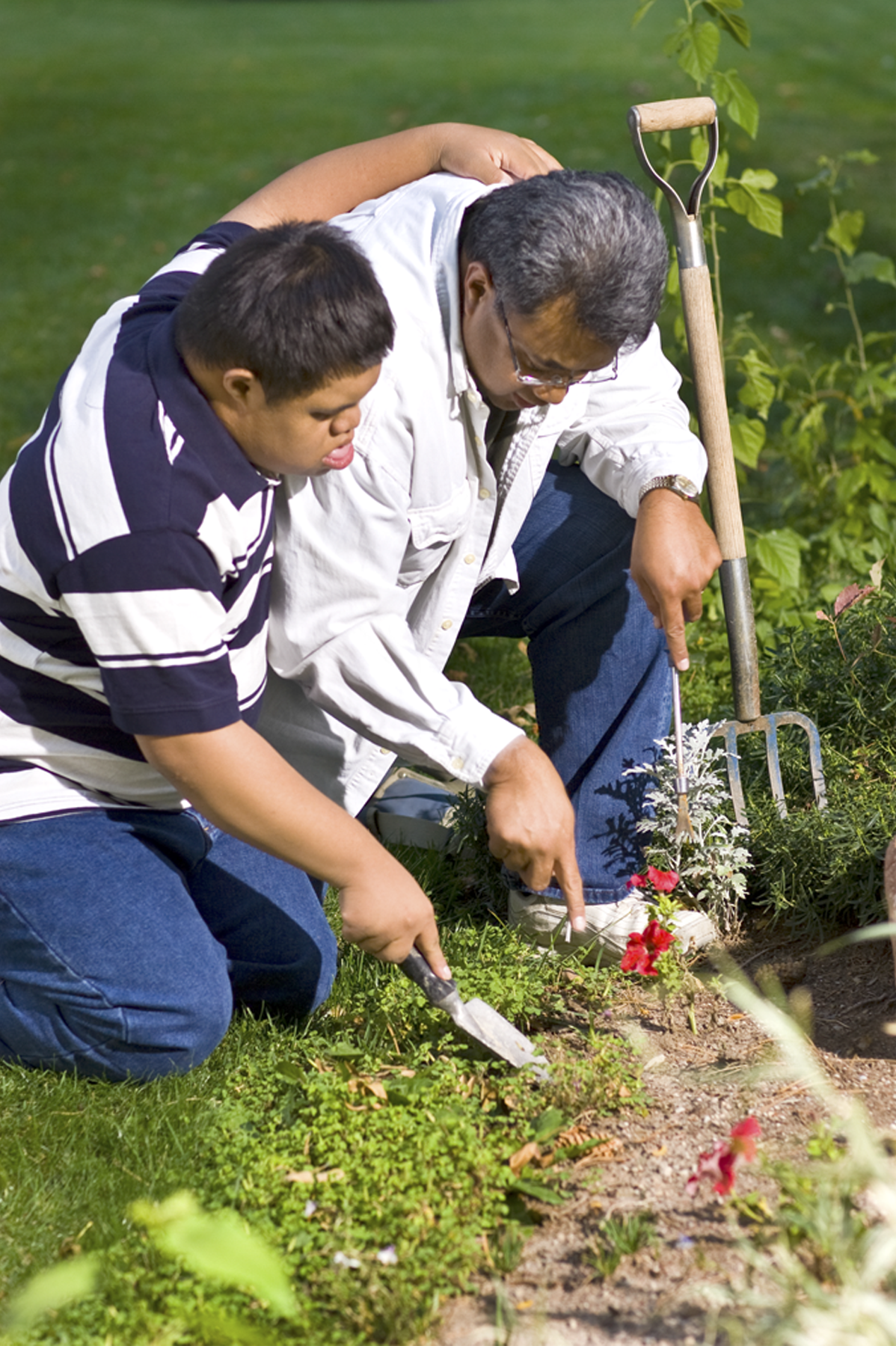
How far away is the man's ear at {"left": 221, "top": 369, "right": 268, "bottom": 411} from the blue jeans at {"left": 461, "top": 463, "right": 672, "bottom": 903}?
95cm

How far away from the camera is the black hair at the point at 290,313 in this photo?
168cm

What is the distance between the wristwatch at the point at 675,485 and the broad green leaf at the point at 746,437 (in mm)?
1034

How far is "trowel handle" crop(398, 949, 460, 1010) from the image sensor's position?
2053 millimetres

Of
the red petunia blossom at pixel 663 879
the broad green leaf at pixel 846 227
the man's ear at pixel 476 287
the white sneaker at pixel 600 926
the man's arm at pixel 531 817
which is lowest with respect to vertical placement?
the white sneaker at pixel 600 926

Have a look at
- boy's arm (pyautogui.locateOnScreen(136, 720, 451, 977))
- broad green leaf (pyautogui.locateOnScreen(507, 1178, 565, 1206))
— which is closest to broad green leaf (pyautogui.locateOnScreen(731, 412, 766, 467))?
boy's arm (pyautogui.locateOnScreen(136, 720, 451, 977))

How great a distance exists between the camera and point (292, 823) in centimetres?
186

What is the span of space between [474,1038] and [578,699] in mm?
781

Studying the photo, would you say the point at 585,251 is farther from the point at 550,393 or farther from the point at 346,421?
the point at 346,421

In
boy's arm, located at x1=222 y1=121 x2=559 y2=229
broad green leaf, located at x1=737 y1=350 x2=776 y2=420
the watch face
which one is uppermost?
boy's arm, located at x1=222 y1=121 x2=559 y2=229

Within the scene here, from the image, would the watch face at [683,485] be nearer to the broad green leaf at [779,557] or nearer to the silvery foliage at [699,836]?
the silvery foliage at [699,836]

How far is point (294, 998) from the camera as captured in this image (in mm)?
2365

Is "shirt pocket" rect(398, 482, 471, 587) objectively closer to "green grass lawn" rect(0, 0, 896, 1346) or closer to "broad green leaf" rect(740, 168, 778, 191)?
"green grass lawn" rect(0, 0, 896, 1346)

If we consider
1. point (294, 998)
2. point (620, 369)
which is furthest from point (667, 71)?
point (294, 998)

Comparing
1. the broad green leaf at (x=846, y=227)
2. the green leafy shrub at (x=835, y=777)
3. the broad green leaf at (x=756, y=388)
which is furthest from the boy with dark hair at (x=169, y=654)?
the broad green leaf at (x=846, y=227)
